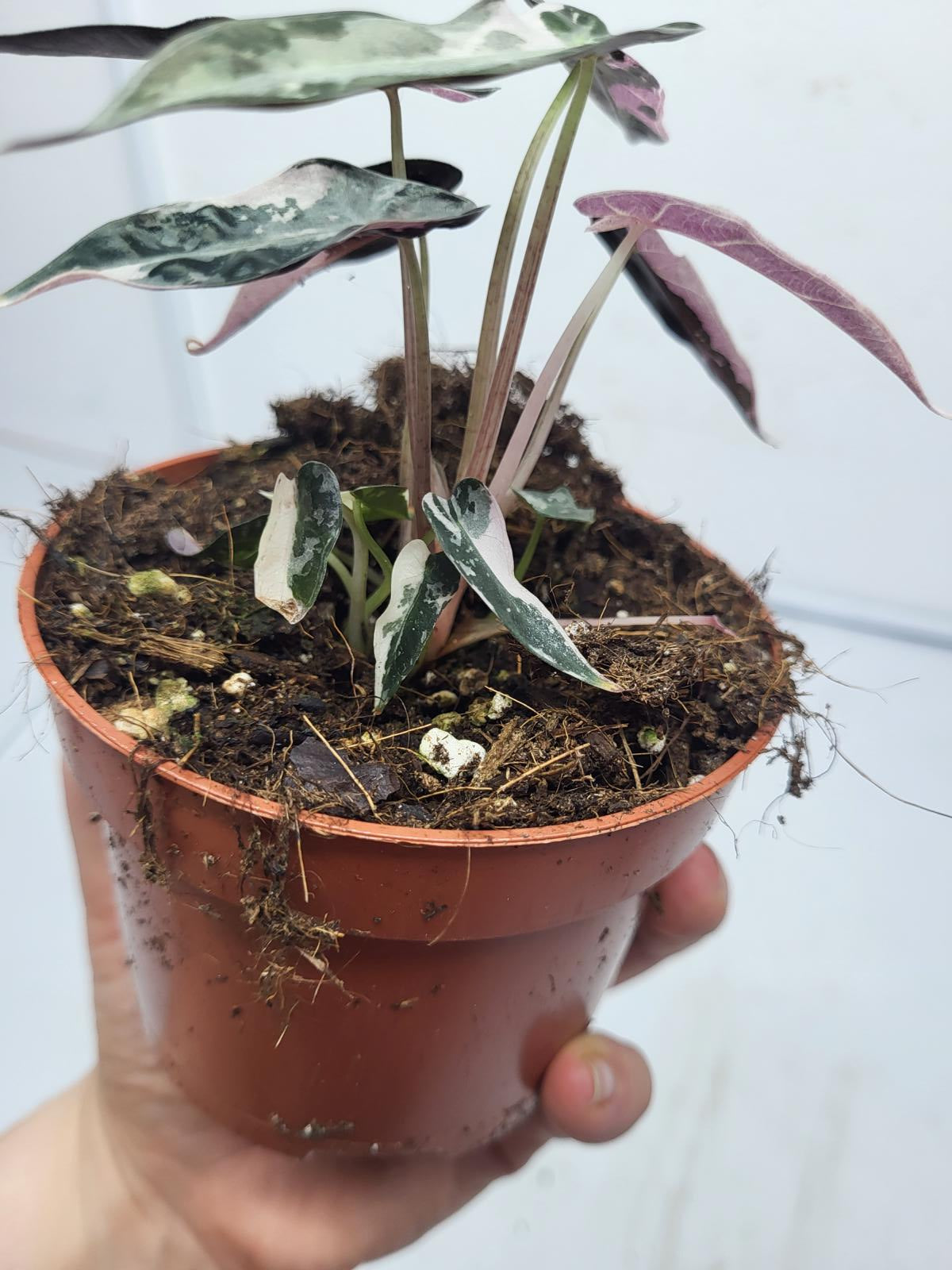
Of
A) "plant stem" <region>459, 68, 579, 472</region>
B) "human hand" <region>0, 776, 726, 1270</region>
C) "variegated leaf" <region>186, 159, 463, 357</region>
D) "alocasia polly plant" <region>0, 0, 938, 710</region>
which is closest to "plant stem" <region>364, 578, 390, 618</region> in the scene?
"alocasia polly plant" <region>0, 0, 938, 710</region>

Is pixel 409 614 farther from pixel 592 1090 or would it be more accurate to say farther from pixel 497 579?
pixel 592 1090

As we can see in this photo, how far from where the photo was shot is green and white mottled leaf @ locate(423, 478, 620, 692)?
18.7 inches

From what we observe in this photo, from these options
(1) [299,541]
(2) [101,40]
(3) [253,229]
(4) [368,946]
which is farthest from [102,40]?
(4) [368,946]

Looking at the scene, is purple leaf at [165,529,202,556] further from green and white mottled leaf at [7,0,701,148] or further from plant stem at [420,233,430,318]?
green and white mottled leaf at [7,0,701,148]

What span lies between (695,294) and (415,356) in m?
0.23

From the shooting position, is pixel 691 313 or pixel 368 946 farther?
pixel 691 313

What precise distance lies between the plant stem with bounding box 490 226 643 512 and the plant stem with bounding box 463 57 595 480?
0.02 m

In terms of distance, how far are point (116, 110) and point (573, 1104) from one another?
0.75 metres

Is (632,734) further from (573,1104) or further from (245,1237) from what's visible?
(245,1237)

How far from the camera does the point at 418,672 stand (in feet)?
2.07

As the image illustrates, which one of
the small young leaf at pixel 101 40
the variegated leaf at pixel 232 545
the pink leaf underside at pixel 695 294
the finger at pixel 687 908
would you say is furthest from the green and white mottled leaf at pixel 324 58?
the finger at pixel 687 908

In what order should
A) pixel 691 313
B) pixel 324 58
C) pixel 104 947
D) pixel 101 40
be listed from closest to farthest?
pixel 324 58
pixel 101 40
pixel 691 313
pixel 104 947

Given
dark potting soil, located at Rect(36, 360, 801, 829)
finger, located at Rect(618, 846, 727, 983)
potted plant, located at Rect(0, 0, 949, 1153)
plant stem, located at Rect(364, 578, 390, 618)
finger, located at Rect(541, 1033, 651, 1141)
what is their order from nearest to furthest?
potted plant, located at Rect(0, 0, 949, 1153), dark potting soil, located at Rect(36, 360, 801, 829), plant stem, located at Rect(364, 578, 390, 618), finger, located at Rect(541, 1033, 651, 1141), finger, located at Rect(618, 846, 727, 983)

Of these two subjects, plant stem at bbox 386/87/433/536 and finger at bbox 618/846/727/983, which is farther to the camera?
finger at bbox 618/846/727/983
